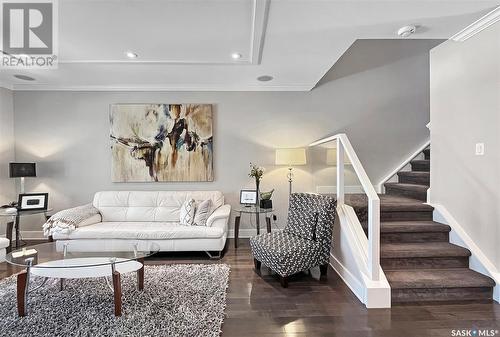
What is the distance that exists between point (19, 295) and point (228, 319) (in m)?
1.70

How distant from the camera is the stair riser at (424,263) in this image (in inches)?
106

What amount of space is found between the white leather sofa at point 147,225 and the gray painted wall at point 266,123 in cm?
32

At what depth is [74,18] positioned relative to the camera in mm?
2316

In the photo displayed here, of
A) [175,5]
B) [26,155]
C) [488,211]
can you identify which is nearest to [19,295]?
[175,5]

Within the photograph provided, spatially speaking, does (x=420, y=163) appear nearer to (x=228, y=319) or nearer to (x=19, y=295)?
(x=228, y=319)

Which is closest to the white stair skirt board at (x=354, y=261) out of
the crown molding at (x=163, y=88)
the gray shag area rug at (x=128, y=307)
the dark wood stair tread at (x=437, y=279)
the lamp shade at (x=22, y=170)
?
the dark wood stair tread at (x=437, y=279)

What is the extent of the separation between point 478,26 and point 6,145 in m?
6.20

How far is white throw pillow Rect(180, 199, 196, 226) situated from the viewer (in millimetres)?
3658

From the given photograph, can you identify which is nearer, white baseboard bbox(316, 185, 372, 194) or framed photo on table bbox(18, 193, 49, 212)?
white baseboard bbox(316, 185, 372, 194)

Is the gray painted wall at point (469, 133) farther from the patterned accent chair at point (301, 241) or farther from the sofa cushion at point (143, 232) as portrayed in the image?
the sofa cushion at point (143, 232)

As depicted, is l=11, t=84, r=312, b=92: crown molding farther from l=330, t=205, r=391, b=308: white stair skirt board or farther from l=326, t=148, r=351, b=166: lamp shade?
l=330, t=205, r=391, b=308: white stair skirt board

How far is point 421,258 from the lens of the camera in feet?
8.91

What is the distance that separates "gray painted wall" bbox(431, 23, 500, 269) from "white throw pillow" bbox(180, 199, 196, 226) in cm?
308

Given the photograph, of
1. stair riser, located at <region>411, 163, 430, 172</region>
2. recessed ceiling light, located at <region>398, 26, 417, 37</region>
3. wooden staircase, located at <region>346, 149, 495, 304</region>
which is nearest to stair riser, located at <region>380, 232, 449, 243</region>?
wooden staircase, located at <region>346, 149, 495, 304</region>
